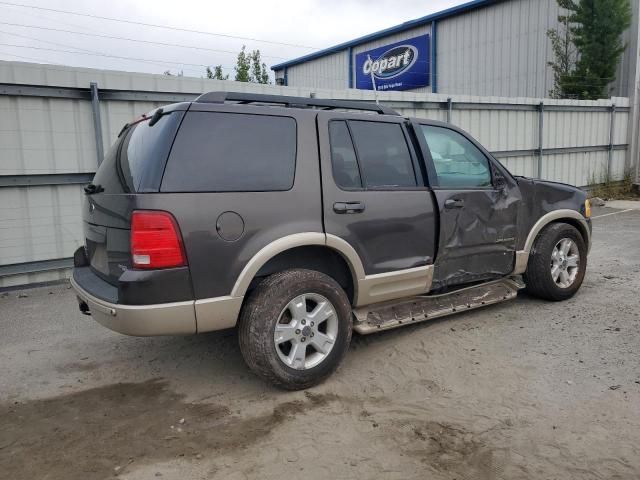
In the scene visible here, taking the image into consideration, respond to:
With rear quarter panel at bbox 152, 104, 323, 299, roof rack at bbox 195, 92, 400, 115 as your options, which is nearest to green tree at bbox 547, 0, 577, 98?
roof rack at bbox 195, 92, 400, 115

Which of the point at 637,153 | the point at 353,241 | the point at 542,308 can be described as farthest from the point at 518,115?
the point at 353,241

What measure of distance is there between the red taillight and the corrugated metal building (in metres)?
16.8

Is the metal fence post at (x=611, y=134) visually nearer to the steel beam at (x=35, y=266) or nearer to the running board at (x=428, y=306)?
the running board at (x=428, y=306)

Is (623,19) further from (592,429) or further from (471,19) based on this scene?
(592,429)

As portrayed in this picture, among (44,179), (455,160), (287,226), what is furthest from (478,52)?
(287,226)

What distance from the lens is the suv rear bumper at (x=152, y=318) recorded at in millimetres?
3072

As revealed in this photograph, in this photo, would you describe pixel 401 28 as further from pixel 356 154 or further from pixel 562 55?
pixel 356 154

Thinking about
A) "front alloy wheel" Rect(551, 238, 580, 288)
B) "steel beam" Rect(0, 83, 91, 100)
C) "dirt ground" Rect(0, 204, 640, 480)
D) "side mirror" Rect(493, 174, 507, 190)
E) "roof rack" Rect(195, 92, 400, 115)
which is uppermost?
"steel beam" Rect(0, 83, 91, 100)

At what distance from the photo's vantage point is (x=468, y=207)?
4.45 meters

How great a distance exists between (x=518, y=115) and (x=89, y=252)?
11502mm

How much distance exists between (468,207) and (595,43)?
14161mm

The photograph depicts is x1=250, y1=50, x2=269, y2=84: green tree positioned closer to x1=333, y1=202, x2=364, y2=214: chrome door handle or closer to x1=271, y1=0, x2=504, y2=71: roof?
x1=271, y1=0, x2=504, y2=71: roof

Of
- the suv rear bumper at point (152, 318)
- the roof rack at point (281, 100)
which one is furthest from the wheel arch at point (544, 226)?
the suv rear bumper at point (152, 318)

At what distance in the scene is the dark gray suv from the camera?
3127mm
